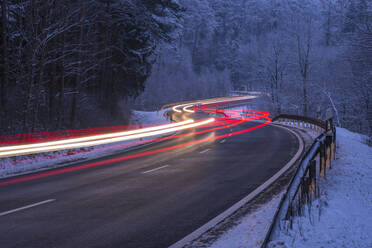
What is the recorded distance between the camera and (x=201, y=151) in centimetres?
1798

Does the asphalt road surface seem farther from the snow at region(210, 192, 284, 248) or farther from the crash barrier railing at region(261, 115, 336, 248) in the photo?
the crash barrier railing at region(261, 115, 336, 248)

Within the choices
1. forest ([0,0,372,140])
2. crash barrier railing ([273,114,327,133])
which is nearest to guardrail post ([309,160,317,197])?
crash barrier railing ([273,114,327,133])

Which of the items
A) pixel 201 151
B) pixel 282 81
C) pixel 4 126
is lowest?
pixel 201 151

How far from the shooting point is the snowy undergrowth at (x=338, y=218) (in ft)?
17.3

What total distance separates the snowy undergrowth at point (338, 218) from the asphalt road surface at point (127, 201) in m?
1.84

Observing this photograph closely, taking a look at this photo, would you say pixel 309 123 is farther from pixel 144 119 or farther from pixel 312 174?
pixel 144 119

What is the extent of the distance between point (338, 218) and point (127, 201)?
4585mm

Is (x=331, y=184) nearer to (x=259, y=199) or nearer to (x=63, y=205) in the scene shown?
(x=259, y=199)

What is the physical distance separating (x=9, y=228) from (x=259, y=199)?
5.27 meters

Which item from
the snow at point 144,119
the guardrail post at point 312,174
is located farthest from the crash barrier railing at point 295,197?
the snow at point 144,119

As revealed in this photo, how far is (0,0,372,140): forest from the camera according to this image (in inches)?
758

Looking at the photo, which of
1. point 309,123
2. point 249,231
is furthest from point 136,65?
point 249,231

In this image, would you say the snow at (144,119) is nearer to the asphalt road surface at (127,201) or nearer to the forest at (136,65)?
the forest at (136,65)

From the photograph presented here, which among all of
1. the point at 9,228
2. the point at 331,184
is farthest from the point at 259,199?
the point at 9,228
